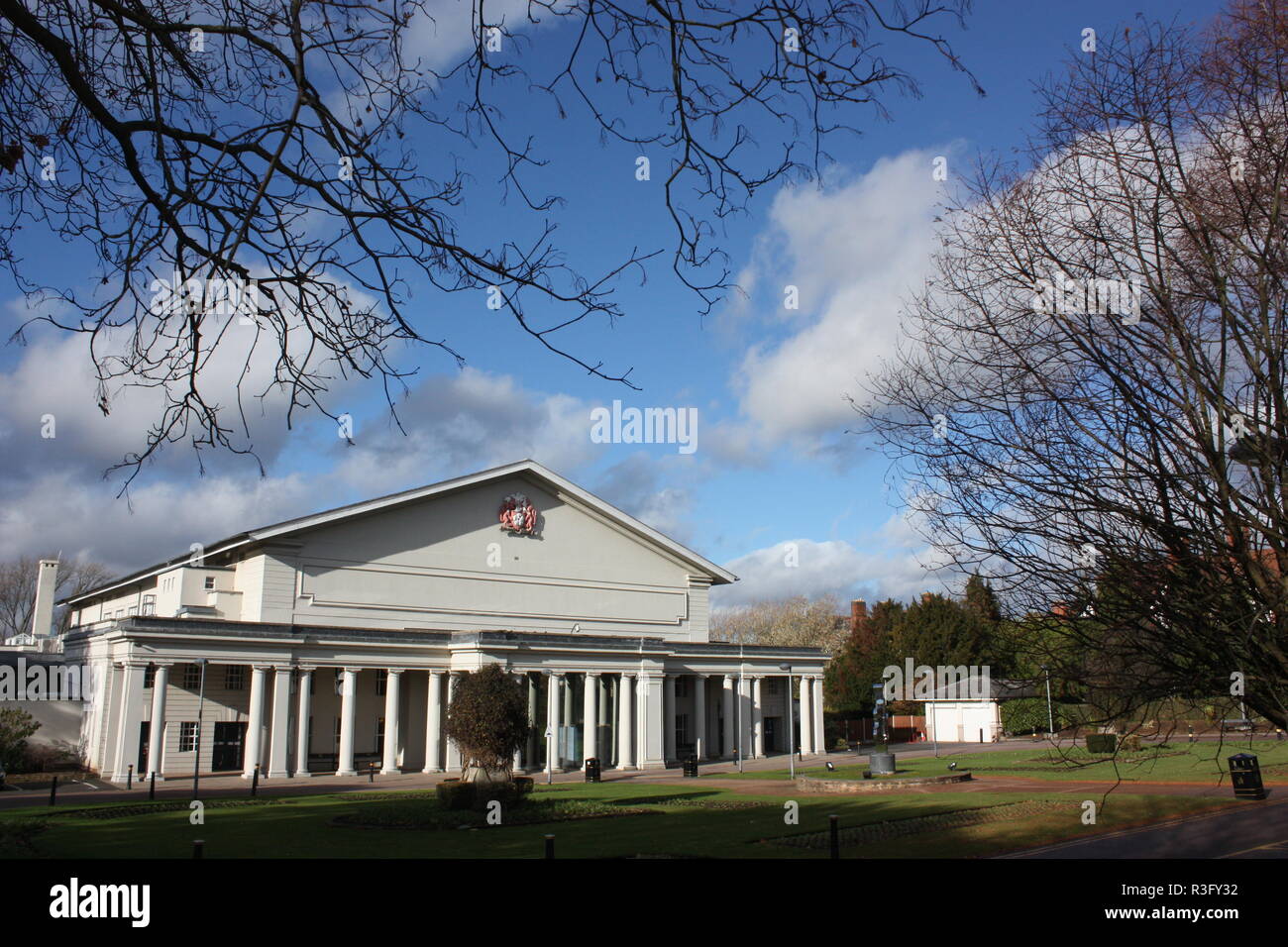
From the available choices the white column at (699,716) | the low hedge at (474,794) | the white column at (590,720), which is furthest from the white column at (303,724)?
the white column at (699,716)

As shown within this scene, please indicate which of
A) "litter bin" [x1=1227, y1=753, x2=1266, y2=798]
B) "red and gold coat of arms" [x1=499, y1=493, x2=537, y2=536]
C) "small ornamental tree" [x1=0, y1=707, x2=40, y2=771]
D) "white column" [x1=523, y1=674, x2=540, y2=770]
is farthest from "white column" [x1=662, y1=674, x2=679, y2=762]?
"litter bin" [x1=1227, y1=753, x2=1266, y2=798]

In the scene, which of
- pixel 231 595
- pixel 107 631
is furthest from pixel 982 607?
pixel 231 595

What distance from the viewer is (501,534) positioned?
193 feet

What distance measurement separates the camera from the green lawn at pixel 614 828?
20984mm

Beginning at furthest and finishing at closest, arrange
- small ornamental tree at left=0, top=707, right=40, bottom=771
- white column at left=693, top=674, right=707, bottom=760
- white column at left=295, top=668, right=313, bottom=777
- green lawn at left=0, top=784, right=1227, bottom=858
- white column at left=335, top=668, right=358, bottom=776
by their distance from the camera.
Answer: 1. white column at left=693, top=674, right=707, bottom=760
2. white column at left=335, top=668, right=358, bottom=776
3. white column at left=295, top=668, right=313, bottom=777
4. small ornamental tree at left=0, top=707, right=40, bottom=771
5. green lawn at left=0, top=784, right=1227, bottom=858

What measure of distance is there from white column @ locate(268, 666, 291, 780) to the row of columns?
4 centimetres

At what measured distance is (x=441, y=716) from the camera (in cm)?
5128

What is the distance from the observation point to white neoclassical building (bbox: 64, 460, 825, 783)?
47.1 m

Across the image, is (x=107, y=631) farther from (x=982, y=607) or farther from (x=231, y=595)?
(x=982, y=607)

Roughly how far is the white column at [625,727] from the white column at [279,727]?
16.8 meters

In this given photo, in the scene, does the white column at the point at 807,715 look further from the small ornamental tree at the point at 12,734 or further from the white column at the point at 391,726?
the small ornamental tree at the point at 12,734

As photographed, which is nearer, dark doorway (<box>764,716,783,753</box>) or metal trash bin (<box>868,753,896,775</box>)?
metal trash bin (<box>868,753,896,775</box>)

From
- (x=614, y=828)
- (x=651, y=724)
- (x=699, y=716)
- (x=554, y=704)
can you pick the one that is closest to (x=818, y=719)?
(x=699, y=716)

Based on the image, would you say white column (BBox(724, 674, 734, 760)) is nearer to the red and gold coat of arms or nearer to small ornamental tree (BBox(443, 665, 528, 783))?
the red and gold coat of arms
